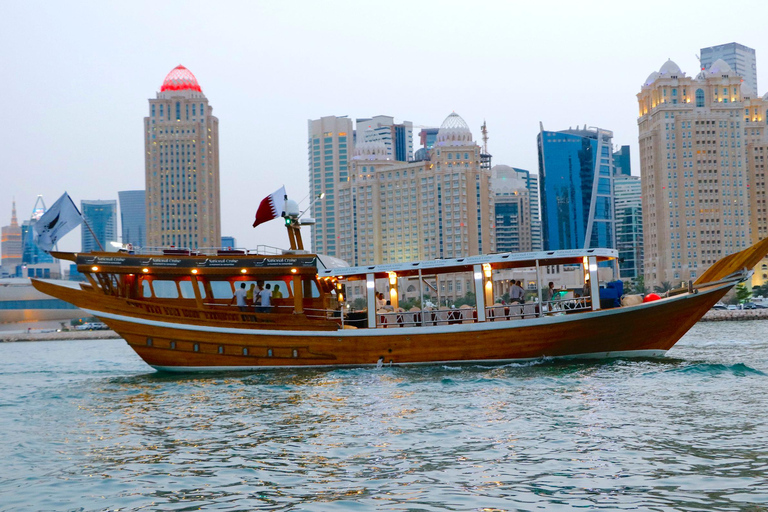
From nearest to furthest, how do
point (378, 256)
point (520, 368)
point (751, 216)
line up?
1. point (520, 368)
2. point (751, 216)
3. point (378, 256)

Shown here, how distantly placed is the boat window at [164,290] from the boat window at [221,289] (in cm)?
118

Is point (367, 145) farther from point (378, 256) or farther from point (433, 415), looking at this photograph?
point (433, 415)

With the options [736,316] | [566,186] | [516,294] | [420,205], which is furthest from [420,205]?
[516,294]

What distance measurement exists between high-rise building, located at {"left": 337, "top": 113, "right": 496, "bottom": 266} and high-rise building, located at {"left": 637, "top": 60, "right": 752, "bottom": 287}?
34.6m

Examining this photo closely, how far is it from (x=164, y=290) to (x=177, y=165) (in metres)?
145

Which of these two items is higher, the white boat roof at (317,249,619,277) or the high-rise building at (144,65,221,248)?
the high-rise building at (144,65,221,248)

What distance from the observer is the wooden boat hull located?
22.7 metres

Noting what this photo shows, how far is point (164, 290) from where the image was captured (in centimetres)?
Answer: 2531

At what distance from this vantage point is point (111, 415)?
16.3 meters

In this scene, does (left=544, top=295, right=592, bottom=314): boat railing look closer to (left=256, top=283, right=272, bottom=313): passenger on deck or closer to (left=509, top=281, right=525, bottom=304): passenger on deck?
(left=509, top=281, right=525, bottom=304): passenger on deck

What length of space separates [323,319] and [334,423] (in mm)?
10567

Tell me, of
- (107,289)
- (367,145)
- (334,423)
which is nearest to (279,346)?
(107,289)

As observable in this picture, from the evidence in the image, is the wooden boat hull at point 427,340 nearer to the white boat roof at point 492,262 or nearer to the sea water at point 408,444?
the white boat roof at point 492,262

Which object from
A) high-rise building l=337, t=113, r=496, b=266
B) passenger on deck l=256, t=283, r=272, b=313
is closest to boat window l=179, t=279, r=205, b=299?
passenger on deck l=256, t=283, r=272, b=313
